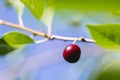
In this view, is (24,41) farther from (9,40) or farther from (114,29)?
(114,29)

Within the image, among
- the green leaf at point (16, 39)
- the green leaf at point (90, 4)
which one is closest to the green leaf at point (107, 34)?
the green leaf at point (90, 4)

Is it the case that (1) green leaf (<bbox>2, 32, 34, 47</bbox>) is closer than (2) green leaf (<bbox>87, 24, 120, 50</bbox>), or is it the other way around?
(2) green leaf (<bbox>87, 24, 120, 50</bbox>)

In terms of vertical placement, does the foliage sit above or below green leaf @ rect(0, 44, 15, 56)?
above

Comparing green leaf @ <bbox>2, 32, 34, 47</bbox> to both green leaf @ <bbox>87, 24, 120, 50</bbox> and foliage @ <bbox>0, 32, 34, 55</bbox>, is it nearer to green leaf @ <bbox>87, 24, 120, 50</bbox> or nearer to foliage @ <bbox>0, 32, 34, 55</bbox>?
foliage @ <bbox>0, 32, 34, 55</bbox>

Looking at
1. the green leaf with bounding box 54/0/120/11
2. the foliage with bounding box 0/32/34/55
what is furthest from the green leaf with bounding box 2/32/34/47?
the green leaf with bounding box 54/0/120/11

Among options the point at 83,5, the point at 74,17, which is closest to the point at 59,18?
the point at 74,17

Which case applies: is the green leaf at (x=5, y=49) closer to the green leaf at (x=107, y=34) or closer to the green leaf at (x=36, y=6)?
the green leaf at (x=36, y=6)

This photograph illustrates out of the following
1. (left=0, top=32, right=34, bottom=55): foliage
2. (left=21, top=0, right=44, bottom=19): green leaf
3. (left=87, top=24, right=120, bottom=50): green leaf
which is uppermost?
(left=87, top=24, right=120, bottom=50): green leaf
